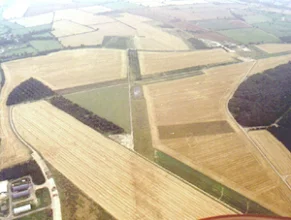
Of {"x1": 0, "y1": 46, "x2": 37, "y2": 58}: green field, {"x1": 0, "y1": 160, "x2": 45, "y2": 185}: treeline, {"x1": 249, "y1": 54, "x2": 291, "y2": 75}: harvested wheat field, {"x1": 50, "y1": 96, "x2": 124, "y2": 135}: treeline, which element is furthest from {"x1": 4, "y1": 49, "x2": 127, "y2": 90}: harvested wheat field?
{"x1": 249, "y1": 54, "x2": 291, "y2": 75}: harvested wheat field

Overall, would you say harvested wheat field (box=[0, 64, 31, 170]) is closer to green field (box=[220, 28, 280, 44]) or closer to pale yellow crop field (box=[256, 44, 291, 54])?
pale yellow crop field (box=[256, 44, 291, 54])

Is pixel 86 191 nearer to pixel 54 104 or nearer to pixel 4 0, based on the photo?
pixel 54 104

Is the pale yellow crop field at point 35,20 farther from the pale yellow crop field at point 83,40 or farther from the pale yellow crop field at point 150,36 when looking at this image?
the pale yellow crop field at point 150,36

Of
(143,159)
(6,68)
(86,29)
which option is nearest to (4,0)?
(86,29)

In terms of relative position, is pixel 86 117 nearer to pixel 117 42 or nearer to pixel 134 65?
pixel 134 65

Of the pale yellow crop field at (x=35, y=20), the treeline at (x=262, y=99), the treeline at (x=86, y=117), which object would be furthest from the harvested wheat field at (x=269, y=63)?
the pale yellow crop field at (x=35, y=20)

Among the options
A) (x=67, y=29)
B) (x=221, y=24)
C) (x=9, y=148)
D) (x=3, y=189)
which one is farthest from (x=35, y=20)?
(x=3, y=189)
